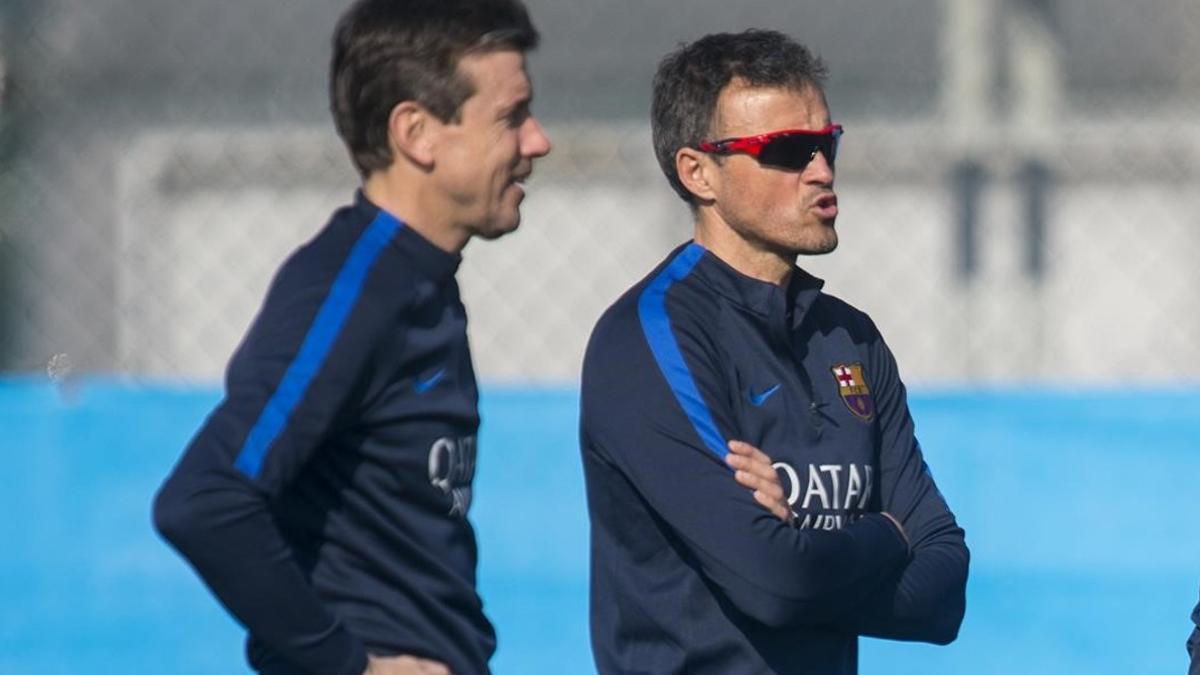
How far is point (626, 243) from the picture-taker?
5.08m

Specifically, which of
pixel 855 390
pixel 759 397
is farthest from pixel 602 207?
pixel 759 397

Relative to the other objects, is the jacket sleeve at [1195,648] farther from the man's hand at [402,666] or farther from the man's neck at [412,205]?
the man's neck at [412,205]

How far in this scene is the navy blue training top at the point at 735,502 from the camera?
2592 millimetres

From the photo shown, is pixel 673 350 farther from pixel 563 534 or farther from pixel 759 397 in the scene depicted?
pixel 563 534

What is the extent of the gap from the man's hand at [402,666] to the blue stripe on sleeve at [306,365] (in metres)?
0.30

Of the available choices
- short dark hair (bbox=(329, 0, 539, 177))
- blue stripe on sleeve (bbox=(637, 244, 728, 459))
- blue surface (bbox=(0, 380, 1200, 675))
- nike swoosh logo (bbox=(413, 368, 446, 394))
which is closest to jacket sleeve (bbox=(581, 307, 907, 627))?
blue stripe on sleeve (bbox=(637, 244, 728, 459))

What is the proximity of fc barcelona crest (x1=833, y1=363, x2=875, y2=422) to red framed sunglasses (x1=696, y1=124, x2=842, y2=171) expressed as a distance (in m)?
0.33

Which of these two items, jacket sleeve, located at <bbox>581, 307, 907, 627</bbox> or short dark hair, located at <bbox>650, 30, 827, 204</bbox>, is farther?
short dark hair, located at <bbox>650, 30, 827, 204</bbox>

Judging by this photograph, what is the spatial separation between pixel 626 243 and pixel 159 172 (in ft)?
4.34

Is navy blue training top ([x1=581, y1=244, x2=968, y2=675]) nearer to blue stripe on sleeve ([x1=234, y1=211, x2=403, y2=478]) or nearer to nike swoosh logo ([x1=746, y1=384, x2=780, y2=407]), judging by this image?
nike swoosh logo ([x1=746, y1=384, x2=780, y2=407])

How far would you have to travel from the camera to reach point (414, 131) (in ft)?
7.75

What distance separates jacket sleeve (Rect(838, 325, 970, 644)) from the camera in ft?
8.86

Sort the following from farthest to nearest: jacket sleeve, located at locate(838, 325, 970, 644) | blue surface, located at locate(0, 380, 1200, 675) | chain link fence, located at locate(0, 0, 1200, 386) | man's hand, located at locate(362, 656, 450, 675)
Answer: chain link fence, located at locate(0, 0, 1200, 386)
blue surface, located at locate(0, 380, 1200, 675)
jacket sleeve, located at locate(838, 325, 970, 644)
man's hand, located at locate(362, 656, 450, 675)

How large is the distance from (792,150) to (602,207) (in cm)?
232
